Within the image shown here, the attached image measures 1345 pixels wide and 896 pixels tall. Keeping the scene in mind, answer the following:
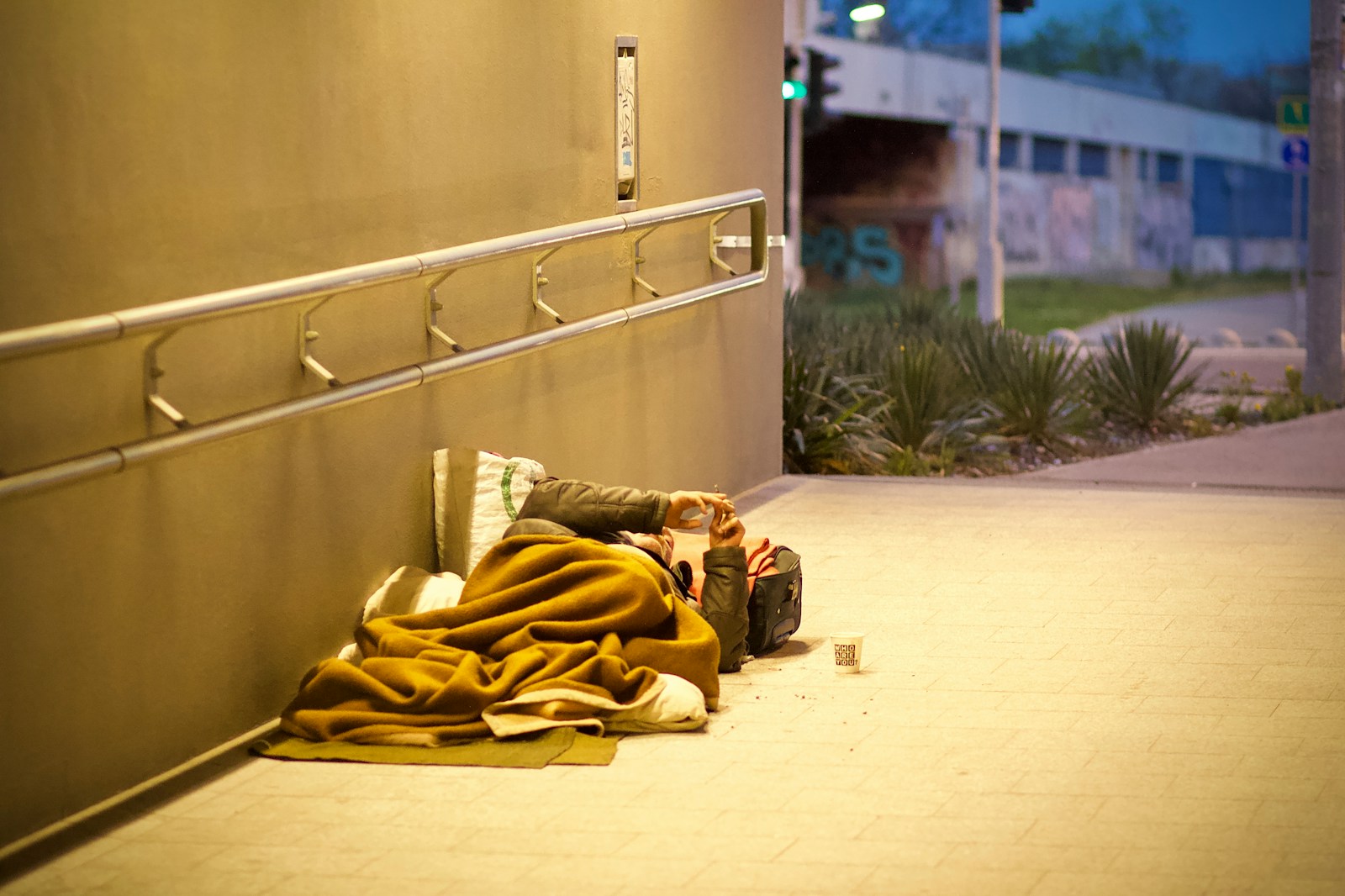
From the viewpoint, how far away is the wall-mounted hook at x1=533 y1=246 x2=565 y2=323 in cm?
566

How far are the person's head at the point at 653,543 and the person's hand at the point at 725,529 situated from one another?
0.51 feet

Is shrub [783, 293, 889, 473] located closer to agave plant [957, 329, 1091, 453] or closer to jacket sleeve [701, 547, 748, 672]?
agave plant [957, 329, 1091, 453]

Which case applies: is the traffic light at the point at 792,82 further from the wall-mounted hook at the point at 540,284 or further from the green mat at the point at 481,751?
the green mat at the point at 481,751

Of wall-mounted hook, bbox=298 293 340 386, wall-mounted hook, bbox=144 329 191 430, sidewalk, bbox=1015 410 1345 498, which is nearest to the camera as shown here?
wall-mounted hook, bbox=144 329 191 430

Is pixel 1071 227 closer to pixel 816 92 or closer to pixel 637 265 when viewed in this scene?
pixel 816 92

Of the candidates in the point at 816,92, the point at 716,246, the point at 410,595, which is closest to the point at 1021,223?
the point at 816,92

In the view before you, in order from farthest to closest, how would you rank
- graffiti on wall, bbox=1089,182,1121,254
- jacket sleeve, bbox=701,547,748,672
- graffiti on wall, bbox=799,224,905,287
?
graffiti on wall, bbox=1089,182,1121,254 < graffiti on wall, bbox=799,224,905,287 < jacket sleeve, bbox=701,547,748,672

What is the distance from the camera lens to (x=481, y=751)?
411cm

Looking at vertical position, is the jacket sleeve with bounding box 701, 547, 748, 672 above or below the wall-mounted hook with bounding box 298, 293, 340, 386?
below

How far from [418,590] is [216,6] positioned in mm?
1711

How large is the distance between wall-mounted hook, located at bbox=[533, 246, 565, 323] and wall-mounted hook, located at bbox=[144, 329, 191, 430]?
1953 mm

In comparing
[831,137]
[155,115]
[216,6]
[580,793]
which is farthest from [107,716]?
[831,137]

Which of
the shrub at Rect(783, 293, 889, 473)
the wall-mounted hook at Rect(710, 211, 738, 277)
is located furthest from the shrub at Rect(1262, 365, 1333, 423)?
the wall-mounted hook at Rect(710, 211, 738, 277)

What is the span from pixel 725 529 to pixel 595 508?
0.38 metres
